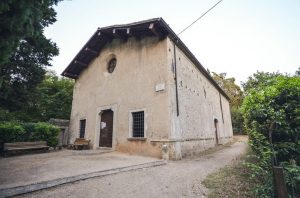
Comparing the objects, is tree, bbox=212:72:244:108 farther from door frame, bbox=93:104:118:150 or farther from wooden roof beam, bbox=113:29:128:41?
door frame, bbox=93:104:118:150

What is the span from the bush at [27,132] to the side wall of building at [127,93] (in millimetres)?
1840

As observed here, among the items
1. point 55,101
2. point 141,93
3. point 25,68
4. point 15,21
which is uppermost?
point 55,101

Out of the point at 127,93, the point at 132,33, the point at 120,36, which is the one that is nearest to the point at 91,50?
the point at 120,36

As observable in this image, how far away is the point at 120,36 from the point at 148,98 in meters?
4.64

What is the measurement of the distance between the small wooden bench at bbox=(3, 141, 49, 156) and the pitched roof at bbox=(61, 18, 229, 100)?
19.2 ft

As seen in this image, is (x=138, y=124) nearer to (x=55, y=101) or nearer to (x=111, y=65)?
(x=111, y=65)

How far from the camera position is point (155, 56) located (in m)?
8.84

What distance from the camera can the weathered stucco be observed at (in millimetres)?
7801

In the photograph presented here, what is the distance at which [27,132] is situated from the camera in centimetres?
915

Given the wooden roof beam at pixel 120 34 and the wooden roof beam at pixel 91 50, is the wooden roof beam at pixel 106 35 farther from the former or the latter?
the wooden roof beam at pixel 91 50

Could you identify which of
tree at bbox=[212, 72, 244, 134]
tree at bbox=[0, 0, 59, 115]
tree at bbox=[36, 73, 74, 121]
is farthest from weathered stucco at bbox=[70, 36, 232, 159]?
tree at bbox=[212, 72, 244, 134]

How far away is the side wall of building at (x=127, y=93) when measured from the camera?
7977 mm

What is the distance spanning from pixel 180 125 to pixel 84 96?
7.31 meters

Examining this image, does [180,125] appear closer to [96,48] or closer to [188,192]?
[188,192]
